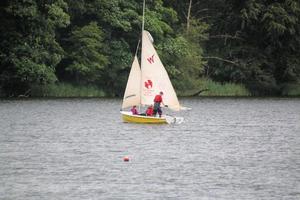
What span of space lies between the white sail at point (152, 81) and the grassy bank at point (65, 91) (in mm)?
31831

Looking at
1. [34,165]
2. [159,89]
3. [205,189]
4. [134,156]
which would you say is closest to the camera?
[205,189]

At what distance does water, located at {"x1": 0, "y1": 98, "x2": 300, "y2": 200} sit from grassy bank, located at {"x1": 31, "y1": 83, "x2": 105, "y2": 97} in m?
18.9

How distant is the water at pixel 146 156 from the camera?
113ft

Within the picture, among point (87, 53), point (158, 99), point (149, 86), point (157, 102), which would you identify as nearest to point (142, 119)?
point (157, 102)

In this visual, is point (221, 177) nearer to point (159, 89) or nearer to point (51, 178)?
point (51, 178)

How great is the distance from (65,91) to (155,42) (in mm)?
11017

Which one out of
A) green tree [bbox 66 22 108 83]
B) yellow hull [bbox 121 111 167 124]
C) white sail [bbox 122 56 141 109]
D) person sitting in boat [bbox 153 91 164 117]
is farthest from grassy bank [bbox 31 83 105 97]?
person sitting in boat [bbox 153 91 164 117]

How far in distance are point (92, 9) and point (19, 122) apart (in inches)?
1383

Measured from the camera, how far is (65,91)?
9438cm

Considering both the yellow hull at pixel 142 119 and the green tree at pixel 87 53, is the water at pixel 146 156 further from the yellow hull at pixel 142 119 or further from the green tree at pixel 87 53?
the green tree at pixel 87 53

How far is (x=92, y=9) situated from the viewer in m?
97.2

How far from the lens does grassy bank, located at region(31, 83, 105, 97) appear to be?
93.4m

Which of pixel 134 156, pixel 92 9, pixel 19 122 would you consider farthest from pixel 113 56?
pixel 134 156

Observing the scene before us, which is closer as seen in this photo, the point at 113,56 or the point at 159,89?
the point at 159,89
